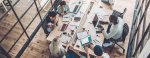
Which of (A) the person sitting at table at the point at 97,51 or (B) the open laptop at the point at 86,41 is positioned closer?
(A) the person sitting at table at the point at 97,51

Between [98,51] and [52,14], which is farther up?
[52,14]

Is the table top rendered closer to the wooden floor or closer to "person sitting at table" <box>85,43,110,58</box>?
"person sitting at table" <box>85,43,110,58</box>

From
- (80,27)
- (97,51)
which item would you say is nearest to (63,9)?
(80,27)

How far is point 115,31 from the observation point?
195 inches

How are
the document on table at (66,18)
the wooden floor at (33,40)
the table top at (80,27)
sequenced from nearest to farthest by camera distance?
the table top at (80,27), the document on table at (66,18), the wooden floor at (33,40)

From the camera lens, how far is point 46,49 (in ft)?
19.3

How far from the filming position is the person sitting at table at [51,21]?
5.41 meters

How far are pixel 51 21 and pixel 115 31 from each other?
1.83m

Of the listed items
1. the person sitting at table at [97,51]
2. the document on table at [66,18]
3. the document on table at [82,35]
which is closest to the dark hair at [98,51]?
the person sitting at table at [97,51]

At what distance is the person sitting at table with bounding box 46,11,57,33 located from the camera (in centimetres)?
541

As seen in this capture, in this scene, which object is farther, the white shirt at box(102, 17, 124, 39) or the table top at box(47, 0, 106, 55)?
the table top at box(47, 0, 106, 55)

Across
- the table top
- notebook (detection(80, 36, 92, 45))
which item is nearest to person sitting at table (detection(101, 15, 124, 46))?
the table top

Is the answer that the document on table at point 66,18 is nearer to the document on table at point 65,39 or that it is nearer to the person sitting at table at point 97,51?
the document on table at point 65,39

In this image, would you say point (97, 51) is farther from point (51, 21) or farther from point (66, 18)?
point (51, 21)
